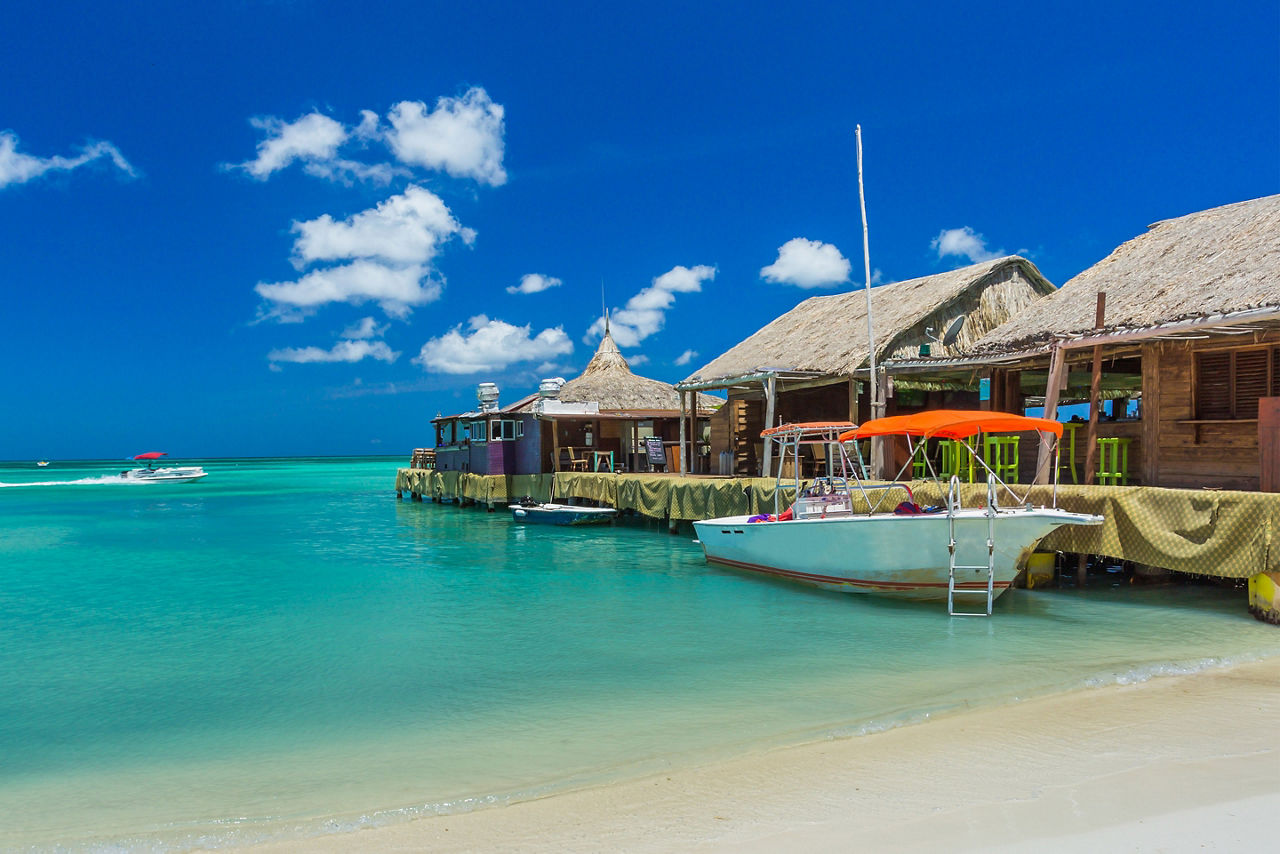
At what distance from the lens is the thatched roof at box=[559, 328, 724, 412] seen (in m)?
30.3

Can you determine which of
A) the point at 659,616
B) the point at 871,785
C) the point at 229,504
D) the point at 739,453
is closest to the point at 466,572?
the point at 659,616

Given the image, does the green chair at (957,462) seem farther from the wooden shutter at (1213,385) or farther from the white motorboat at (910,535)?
the wooden shutter at (1213,385)

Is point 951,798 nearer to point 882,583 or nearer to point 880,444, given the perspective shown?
point 882,583

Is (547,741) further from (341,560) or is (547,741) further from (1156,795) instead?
(341,560)

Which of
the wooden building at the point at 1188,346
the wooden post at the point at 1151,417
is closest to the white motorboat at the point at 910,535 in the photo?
the wooden post at the point at 1151,417

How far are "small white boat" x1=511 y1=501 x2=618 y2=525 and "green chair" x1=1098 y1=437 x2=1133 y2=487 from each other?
48.4 feet

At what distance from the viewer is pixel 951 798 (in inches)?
220

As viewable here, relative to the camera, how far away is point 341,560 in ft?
69.2

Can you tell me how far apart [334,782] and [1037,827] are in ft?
16.8

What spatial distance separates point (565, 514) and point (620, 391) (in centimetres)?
639

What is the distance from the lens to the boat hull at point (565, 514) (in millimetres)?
26420

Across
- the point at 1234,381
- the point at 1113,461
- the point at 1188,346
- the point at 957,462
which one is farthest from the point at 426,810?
the point at 1234,381

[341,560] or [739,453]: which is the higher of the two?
[739,453]

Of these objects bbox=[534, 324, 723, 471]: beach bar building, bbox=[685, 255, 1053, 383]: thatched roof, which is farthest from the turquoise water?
bbox=[534, 324, 723, 471]: beach bar building
